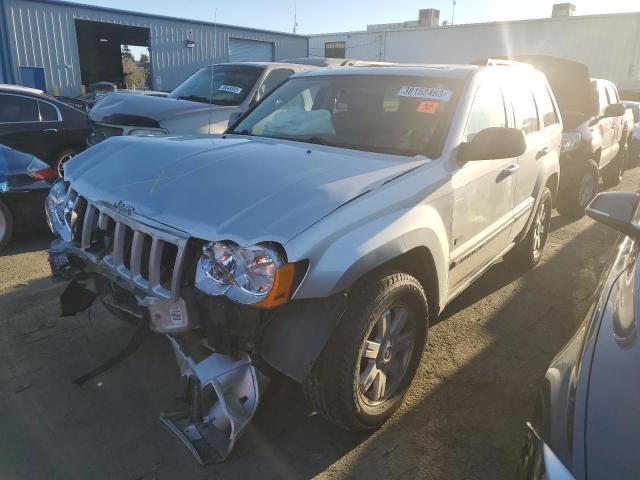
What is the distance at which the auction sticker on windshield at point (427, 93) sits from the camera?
127 inches

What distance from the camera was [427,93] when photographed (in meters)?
3.29

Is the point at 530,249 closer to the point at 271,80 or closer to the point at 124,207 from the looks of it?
the point at 124,207

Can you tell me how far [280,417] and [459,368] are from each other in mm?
1248

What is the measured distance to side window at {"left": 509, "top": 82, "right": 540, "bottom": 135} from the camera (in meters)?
4.06

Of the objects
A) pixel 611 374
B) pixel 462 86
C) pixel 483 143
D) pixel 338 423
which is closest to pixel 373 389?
pixel 338 423

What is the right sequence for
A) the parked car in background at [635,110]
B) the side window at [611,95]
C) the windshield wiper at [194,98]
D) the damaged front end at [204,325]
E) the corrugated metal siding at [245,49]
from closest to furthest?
the damaged front end at [204,325], the windshield wiper at [194,98], the side window at [611,95], the parked car in background at [635,110], the corrugated metal siding at [245,49]

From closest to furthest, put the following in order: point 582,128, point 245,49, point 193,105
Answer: point 193,105 < point 582,128 < point 245,49

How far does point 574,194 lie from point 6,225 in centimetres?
712

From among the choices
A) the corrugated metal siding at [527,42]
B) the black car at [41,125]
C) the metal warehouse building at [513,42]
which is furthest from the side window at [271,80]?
the corrugated metal siding at [527,42]

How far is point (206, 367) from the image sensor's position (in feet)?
7.29

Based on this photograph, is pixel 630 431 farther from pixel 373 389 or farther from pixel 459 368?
pixel 459 368

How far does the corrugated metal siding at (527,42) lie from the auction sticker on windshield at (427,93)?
1041 inches

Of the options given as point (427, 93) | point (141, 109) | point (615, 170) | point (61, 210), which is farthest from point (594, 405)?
point (615, 170)

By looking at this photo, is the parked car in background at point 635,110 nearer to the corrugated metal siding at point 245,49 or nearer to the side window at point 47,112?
the side window at point 47,112
